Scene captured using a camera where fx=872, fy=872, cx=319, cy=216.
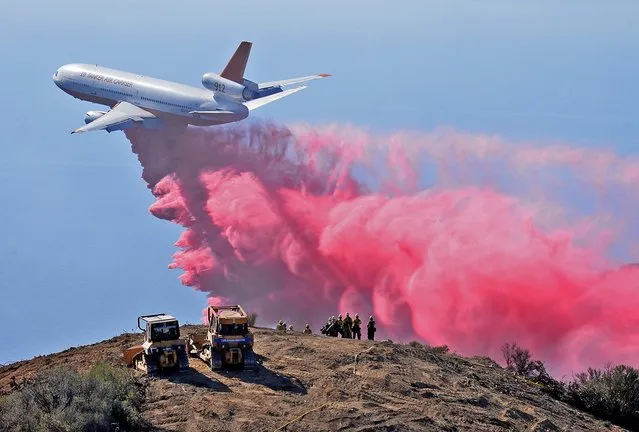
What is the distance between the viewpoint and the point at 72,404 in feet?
94.1

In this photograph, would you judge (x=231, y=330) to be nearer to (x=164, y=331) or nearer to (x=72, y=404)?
(x=164, y=331)

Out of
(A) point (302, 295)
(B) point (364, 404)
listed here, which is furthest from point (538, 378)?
(A) point (302, 295)

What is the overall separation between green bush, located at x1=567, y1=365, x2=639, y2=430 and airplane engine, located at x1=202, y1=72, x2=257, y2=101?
43.1 metres

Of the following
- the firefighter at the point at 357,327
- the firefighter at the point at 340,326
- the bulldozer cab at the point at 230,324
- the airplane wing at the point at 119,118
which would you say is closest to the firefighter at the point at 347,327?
the firefighter at the point at 340,326

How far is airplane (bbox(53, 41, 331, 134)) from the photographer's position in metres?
74.2

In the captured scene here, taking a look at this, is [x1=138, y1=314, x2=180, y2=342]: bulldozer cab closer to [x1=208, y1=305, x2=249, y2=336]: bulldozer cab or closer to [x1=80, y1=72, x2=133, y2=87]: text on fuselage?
[x1=208, y1=305, x2=249, y2=336]: bulldozer cab

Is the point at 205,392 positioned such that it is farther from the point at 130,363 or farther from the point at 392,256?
the point at 392,256

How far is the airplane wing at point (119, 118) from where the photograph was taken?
75312mm

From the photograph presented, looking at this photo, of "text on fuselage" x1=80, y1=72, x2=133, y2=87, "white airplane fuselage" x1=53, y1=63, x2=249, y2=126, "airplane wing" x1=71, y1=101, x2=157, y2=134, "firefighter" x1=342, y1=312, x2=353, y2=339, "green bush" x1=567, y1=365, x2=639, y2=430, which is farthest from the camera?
"text on fuselage" x1=80, y1=72, x2=133, y2=87

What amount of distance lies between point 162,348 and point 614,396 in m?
19.9

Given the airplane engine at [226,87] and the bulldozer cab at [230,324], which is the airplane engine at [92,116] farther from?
the bulldozer cab at [230,324]

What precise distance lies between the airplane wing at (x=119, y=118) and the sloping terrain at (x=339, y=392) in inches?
1470

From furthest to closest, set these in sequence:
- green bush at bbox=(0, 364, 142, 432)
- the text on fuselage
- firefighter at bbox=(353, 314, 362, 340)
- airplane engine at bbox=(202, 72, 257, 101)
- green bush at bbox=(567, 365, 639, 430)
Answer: the text on fuselage < airplane engine at bbox=(202, 72, 257, 101) < firefighter at bbox=(353, 314, 362, 340) < green bush at bbox=(567, 365, 639, 430) < green bush at bbox=(0, 364, 142, 432)

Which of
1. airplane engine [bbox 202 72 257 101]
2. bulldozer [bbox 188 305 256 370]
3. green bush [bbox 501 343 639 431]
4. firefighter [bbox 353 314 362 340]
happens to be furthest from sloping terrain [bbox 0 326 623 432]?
airplane engine [bbox 202 72 257 101]
